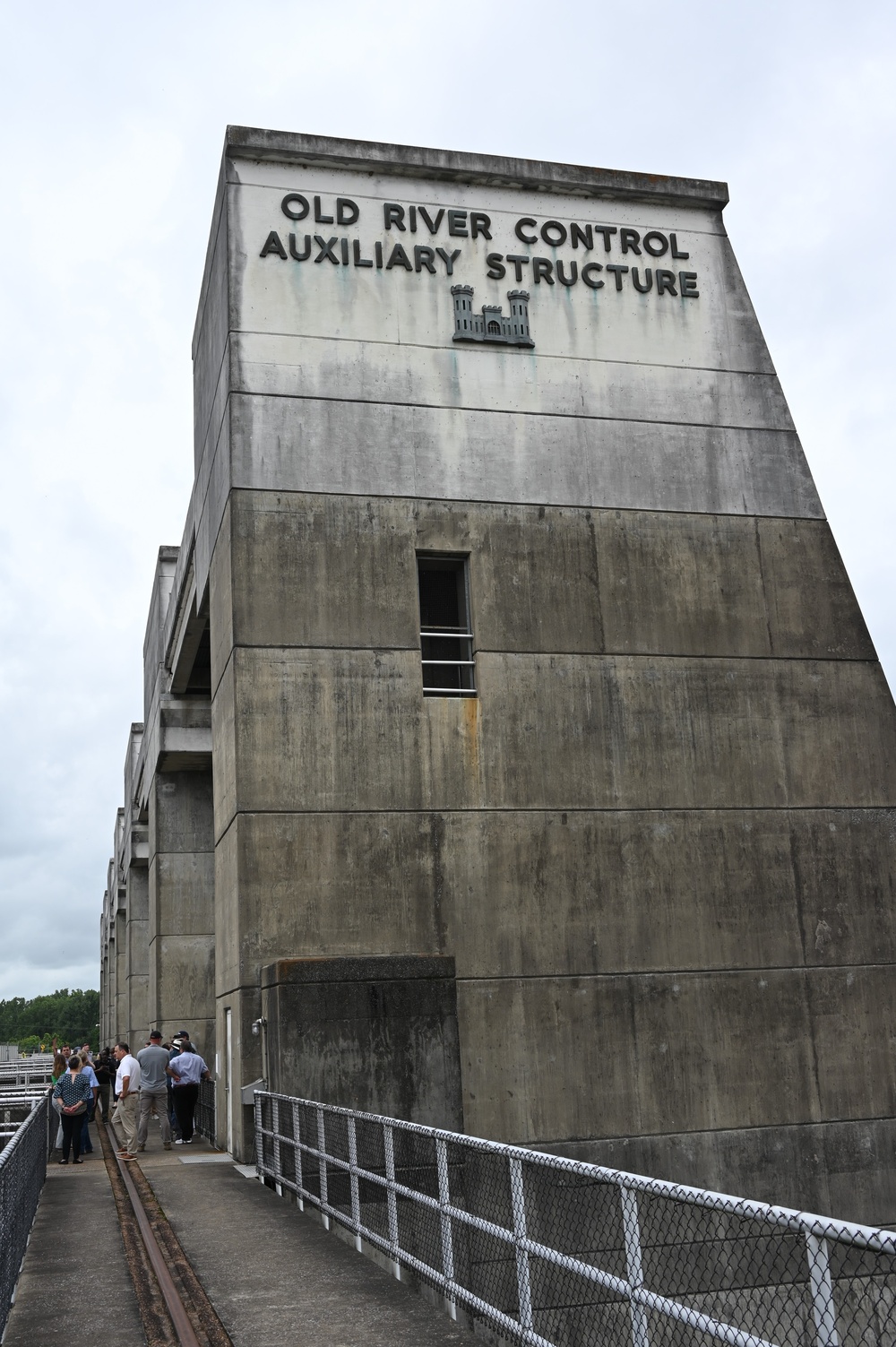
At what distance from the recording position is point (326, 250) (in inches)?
781

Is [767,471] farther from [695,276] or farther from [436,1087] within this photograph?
[436,1087]

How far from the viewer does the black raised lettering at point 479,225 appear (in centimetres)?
2056

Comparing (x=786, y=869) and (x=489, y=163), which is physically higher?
(x=489, y=163)

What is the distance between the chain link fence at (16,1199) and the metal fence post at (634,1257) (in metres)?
4.43

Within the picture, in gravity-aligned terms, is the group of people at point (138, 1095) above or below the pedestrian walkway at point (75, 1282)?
above

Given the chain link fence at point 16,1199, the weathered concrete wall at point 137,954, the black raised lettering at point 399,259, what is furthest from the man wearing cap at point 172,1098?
the weathered concrete wall at point 137,954

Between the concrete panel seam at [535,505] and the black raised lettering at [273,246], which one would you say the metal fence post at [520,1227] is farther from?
the black raised lettering at [273,246]

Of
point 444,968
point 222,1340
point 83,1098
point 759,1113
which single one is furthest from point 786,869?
point 222,1340

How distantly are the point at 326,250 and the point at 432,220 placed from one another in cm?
173

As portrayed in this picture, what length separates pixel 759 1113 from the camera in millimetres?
17672

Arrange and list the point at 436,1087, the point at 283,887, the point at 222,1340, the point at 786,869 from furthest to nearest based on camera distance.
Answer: the point at 786,869 → the point at 283,887 → the point at 436,1087 → the point at 222,1340

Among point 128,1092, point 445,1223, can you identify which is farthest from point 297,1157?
point 128,1092

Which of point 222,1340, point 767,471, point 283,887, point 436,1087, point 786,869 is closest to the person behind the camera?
point 222,1340

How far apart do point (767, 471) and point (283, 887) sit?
31.2 ft
